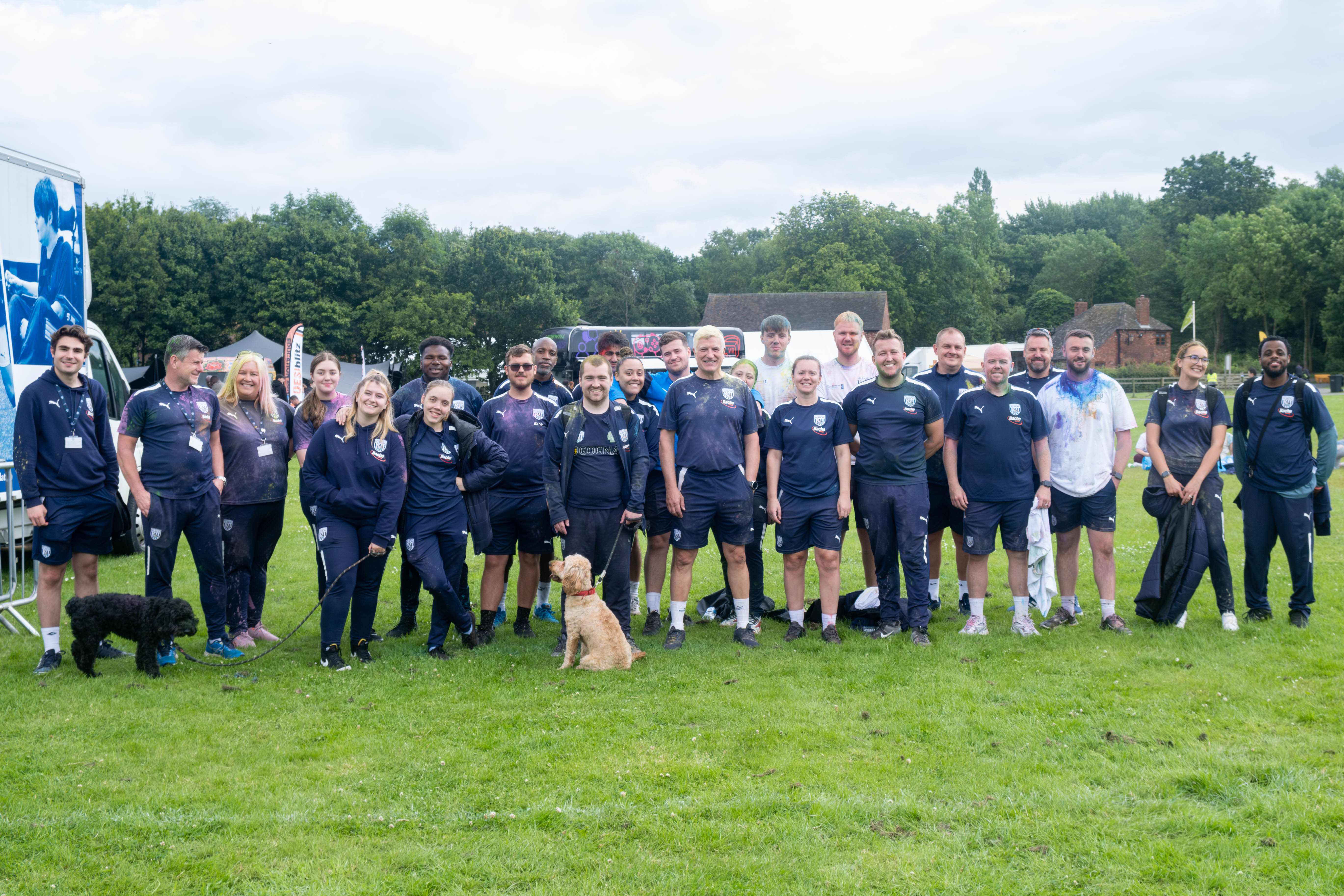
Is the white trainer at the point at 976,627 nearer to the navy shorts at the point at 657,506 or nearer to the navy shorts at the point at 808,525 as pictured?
the navy shorts at the point at 808,525

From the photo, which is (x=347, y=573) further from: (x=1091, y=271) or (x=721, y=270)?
(x=1091, y=271)

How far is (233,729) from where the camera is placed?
486 cm

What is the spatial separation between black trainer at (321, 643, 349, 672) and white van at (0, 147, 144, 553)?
262 cm

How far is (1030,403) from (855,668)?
232 centimetres

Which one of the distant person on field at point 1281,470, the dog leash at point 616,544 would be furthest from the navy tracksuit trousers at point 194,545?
the distant person on field at point 1281,470

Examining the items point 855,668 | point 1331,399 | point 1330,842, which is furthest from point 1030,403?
point 1331,399

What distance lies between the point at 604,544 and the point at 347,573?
169cm

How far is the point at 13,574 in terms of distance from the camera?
651cm

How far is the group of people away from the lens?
234 inches

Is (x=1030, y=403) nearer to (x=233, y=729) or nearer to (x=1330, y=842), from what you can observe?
(x=1330, y=842)

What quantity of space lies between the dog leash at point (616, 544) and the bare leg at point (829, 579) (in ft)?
4.32


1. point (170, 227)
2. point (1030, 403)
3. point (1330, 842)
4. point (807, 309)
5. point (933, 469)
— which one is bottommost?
point (1330, 842)

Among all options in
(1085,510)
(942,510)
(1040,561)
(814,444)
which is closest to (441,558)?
(814,444)

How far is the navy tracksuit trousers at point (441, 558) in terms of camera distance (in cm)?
612
